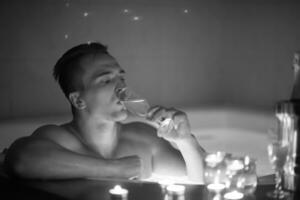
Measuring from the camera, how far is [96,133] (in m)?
1.79

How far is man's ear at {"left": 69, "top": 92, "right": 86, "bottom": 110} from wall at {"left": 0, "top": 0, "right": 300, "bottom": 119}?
44 centimetres

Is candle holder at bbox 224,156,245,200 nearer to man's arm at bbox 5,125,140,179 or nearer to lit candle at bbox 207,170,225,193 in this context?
lit candle at bbox 207,170,225,193

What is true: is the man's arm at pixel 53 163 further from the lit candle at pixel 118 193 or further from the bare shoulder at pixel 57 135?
the lit candle at pixel 118 193

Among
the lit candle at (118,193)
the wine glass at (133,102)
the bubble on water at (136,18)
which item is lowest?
the lit candle at (118,193)

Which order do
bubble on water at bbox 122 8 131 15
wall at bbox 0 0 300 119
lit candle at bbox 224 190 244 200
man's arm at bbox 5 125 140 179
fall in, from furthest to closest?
1. bubble on water at bbox 122 8 131 15
2. wall at bbox 0 0 300 119
3. man's arm at bbox 5 125 140 179
4. lit candle at bbox 224 190 244 200

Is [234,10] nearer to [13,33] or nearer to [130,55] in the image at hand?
[130,55]

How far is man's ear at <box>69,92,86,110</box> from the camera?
178 centimetres

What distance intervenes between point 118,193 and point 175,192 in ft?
0.38

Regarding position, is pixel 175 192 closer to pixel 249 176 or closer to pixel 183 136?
pixel 249 176

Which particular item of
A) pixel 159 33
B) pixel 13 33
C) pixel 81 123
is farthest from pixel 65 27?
pixel 81 123

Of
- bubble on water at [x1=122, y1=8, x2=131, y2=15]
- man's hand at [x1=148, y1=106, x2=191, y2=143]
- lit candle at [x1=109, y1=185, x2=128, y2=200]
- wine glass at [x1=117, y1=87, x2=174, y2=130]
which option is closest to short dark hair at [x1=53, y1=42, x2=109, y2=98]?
wine glass at [x1=117, y1=87, x2=174, y2=130]

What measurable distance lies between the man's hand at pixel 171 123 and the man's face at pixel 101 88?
114mm

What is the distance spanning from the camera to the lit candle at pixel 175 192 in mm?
1394

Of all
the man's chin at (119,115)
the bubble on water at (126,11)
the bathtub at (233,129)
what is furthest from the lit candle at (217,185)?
the bubble on water at (126,11)
